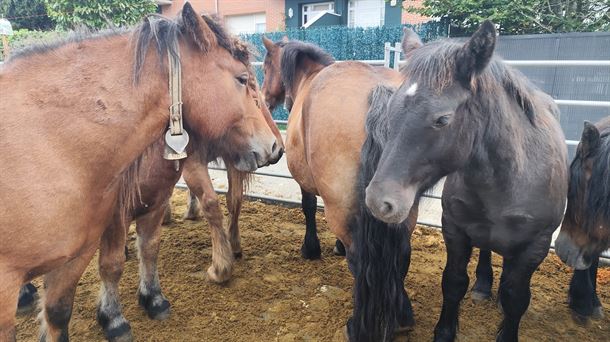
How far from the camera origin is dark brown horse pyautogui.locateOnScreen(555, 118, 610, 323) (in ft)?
6.66

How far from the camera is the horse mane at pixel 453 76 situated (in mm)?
1585

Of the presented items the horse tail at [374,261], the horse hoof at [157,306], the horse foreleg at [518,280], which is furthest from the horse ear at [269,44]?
the horse foreleg at [518,280]

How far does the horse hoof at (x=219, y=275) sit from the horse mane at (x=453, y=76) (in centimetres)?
209

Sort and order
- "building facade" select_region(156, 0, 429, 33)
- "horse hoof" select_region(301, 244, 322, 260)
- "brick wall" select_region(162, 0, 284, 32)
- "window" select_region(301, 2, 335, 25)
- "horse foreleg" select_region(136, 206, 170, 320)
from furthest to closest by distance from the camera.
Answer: "brick wall" select_region(162, 0, 284, 32)
"window" select_region(301, 2, 335, 25)
"building facade" select_region(156, 0, 429, 33)
"horse hoof" select_region(301, 244, 322, 260)
"horse foreleg" select_region(136, 206, 170, 320)

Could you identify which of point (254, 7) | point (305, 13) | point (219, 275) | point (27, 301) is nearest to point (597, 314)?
point (219, 275)

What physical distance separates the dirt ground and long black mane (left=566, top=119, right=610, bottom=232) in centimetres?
92

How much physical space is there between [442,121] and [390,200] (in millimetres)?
389

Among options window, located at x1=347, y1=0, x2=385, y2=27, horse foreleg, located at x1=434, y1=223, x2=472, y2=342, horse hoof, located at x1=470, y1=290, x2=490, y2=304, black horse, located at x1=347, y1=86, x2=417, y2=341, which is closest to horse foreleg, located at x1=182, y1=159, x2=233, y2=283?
black horse, located at x1=347, y1=86, x2=417, y2=341

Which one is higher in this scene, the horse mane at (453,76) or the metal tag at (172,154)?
the horse mane at (453,76)

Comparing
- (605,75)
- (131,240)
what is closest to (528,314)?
(131,240)

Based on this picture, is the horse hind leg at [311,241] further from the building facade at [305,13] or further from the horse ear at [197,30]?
the building facade at [305,13]

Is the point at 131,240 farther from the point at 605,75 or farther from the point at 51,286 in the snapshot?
the point at 605,75

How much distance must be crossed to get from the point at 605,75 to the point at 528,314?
4.94m

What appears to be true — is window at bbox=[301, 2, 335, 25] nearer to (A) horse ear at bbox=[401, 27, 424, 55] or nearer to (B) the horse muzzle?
(A) horse ear at bbox=[401, 27, 424, 55]
